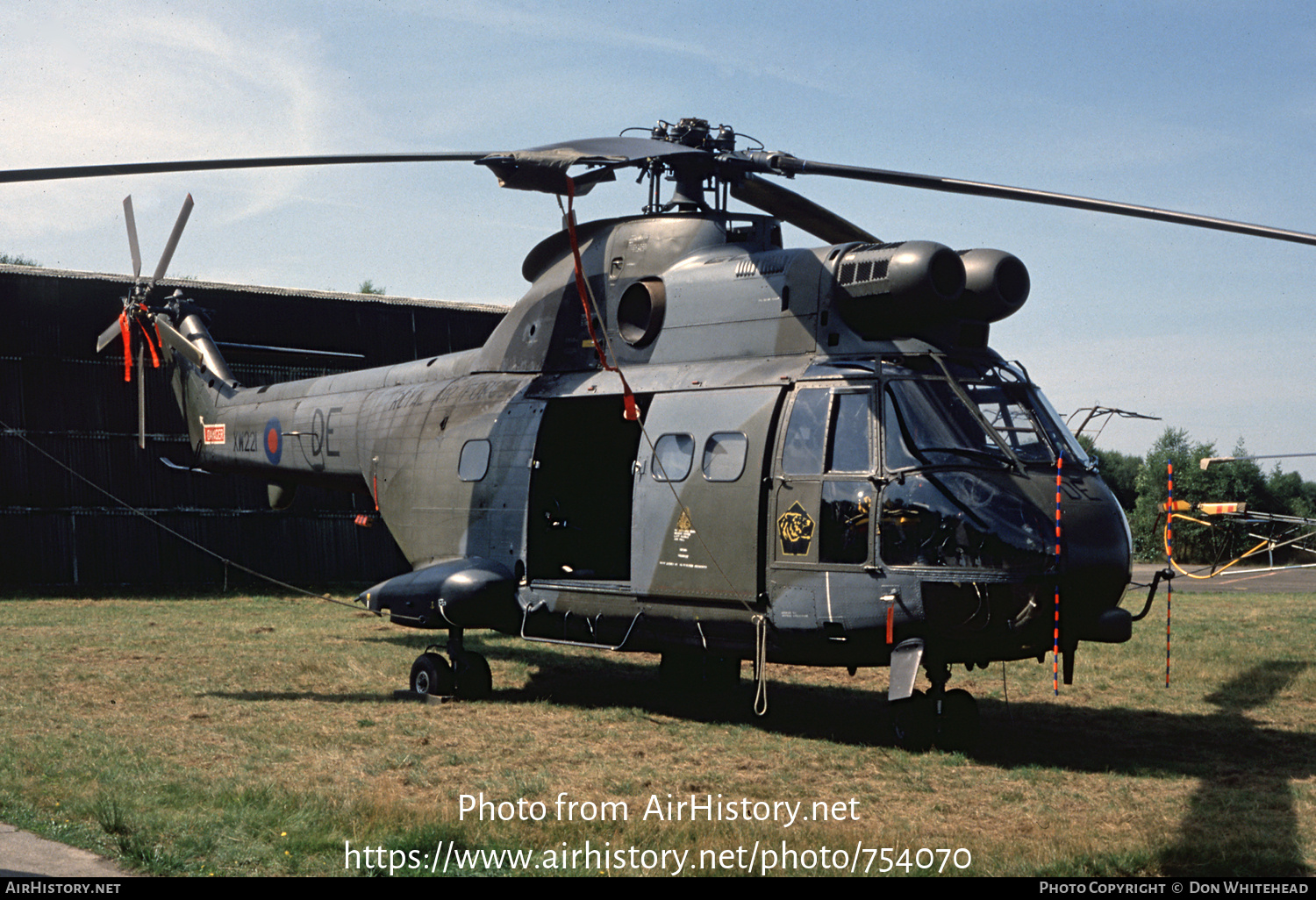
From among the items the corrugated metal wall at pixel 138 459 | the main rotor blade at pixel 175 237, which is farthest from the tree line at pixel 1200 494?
the main rotor blade at pixel 175 237

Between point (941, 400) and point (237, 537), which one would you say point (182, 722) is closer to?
point (941, 400)

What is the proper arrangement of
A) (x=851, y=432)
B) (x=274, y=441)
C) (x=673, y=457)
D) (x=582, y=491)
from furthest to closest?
(x=274, y=441), (x=582, y=491), (x=673, y=457), (x=851, y=432)

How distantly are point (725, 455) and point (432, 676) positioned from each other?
14.1 feet

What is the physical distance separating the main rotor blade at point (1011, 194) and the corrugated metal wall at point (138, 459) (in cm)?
1854

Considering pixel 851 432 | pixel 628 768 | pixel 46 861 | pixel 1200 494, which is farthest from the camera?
pixel 1200 494

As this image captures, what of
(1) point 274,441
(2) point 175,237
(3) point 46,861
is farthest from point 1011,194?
(2) point 175,237

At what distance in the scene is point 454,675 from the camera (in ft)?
40.4

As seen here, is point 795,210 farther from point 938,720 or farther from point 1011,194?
point 938,720

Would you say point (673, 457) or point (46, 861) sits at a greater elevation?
point (673, 457)

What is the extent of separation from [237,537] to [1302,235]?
24.5 meters

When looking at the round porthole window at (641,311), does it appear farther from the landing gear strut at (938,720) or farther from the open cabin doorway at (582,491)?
the landing gear strut at (938,720)

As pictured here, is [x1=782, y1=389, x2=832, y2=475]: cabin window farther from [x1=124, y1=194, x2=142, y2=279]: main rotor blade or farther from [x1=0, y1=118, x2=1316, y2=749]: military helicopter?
[x1=124, y1=194, x2=142, y2=279]: main rotor blade

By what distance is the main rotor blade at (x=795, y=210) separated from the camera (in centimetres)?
1201

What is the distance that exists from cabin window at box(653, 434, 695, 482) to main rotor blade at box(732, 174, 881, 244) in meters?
2.91
